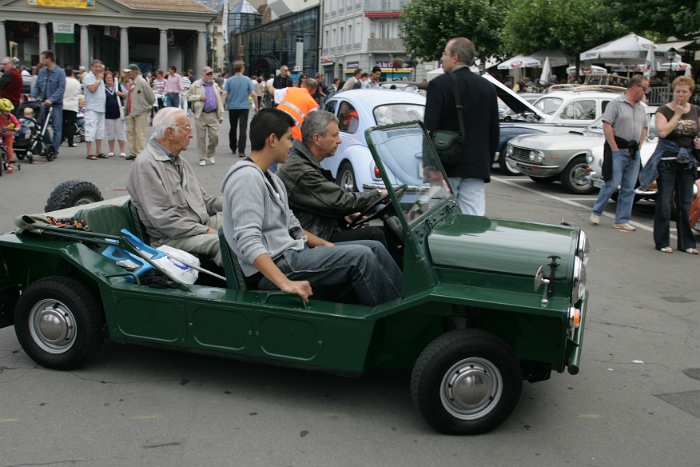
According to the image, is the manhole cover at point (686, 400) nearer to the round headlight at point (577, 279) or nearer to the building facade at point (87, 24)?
the round headlight at point (577, 279)

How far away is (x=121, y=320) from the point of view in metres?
4.08

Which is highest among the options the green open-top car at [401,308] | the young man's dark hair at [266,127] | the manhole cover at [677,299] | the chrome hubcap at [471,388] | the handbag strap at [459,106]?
the handbag strap at [459,106]

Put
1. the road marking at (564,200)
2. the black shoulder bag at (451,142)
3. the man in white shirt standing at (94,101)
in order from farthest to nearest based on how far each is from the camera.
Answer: the man in white shirt standing at (94,101), the road marking at (564,200), the black shoulder bag at (451,142)

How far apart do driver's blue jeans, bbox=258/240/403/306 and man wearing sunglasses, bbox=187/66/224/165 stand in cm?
1034

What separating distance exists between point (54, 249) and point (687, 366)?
3.97 meters

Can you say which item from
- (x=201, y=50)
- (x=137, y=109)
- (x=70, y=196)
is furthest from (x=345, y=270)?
(x=201, y=50)

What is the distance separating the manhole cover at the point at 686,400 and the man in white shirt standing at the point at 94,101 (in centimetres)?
1180

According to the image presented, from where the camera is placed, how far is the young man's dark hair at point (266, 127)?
413cm

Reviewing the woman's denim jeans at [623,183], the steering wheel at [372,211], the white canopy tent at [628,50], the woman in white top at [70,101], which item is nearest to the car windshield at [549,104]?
the woman's denim jeans at [623,183]

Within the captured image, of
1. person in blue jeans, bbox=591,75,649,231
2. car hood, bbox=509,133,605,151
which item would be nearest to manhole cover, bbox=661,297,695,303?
person in blue jeans, bbox=591,75,649,231

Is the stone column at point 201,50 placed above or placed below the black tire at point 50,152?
above

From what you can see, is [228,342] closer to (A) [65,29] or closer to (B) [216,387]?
(B) [216,387]

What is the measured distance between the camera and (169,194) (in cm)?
482

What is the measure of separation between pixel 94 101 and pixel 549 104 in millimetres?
9116
